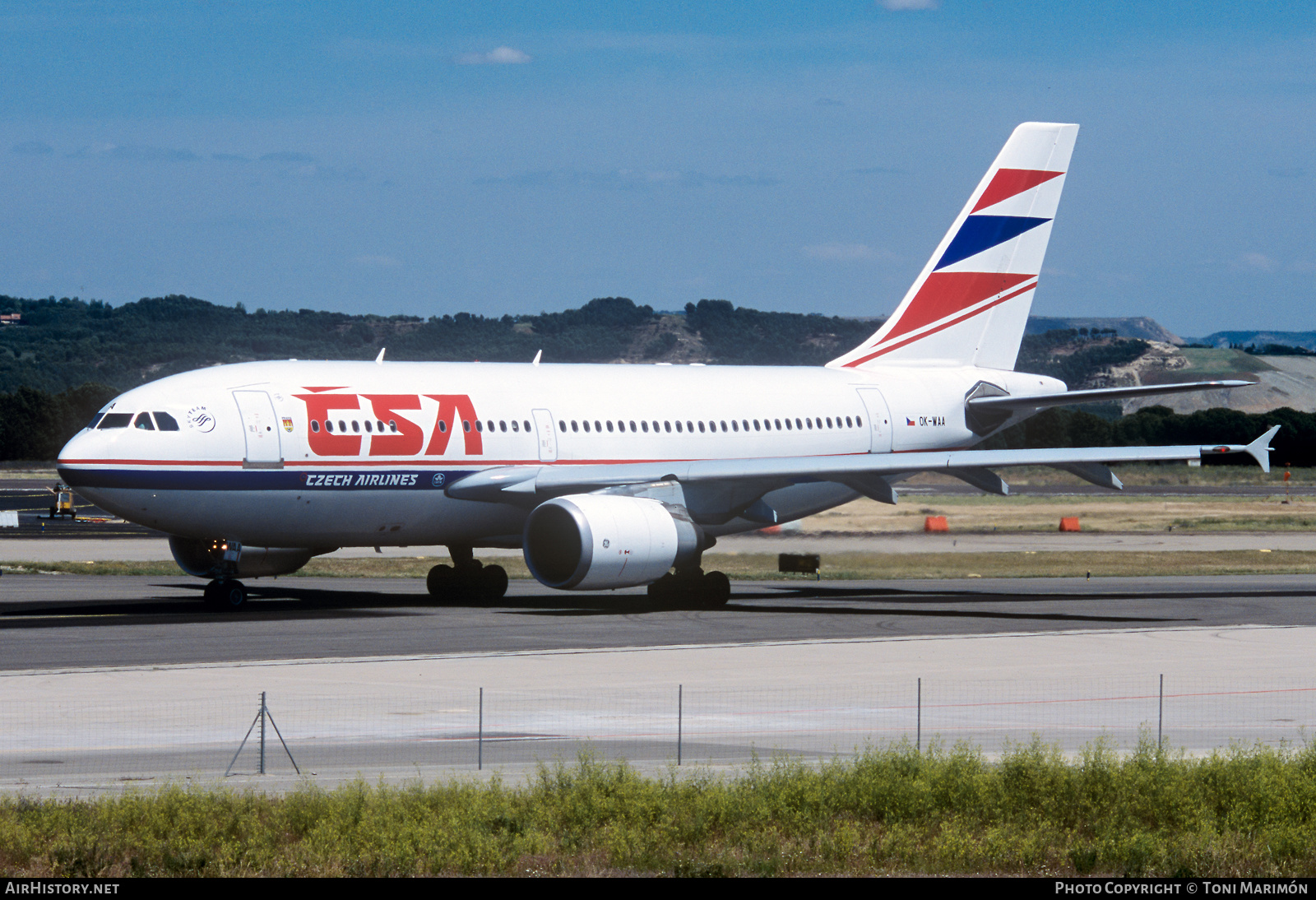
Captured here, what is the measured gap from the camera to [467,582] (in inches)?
1654

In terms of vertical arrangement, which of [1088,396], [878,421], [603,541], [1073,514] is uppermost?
[1088,396]

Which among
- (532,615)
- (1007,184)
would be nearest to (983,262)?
(1007,184)

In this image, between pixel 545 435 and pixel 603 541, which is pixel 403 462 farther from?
pixel 603 541

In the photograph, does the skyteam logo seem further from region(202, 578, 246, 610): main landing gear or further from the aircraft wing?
the aircraft wing

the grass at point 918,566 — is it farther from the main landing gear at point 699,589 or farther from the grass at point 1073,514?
the main landing gear at point 699,589

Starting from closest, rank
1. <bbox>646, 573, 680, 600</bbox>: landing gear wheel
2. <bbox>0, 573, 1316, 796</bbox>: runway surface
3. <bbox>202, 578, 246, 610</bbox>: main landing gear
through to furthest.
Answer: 1. <bbox>0, 573, 1316, 796</bbox>: runway surface
2. <bbox>202, 578, 246, 610</bbox>: main landing gear
3. <bbox>646, 573, 680, 600</bbox>: landing gear wheel

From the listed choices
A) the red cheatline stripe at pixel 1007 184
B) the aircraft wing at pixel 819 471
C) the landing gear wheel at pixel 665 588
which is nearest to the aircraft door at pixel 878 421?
the red cheatline stripe at pixel 1007 184

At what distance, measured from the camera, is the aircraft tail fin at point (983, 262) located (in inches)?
1849

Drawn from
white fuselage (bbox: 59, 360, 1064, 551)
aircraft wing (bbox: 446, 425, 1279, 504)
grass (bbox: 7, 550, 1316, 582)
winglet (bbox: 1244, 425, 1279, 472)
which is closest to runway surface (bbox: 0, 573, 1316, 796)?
white fuselage (bbox: 59, 360, 1064, 551)

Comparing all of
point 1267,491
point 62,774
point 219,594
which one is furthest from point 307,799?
point 1267,491

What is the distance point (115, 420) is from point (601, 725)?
1672 centimetres

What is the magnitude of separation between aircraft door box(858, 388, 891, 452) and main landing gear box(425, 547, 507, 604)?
33.3 feet

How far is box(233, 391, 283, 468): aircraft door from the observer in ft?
115
